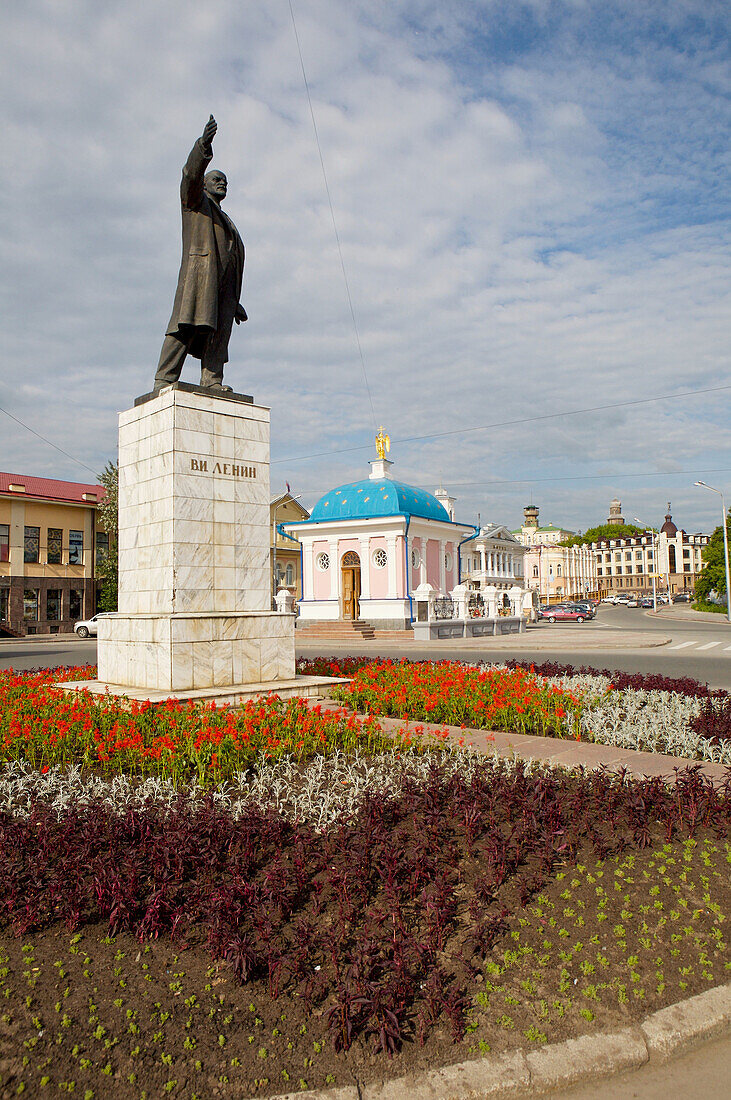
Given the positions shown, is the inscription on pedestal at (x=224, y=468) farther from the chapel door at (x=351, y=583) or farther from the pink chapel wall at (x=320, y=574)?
the pink chapel wall at (x=320, y=574)

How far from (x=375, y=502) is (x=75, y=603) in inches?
835

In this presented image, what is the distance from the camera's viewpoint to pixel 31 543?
140 ft

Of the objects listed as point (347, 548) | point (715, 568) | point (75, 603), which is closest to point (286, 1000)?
point (347, 548)

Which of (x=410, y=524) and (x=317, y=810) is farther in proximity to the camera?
(x=410, y=524)

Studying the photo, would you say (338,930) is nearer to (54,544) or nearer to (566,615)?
(54,544)

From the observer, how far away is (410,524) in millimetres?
34438

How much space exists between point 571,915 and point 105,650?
750 centimetres

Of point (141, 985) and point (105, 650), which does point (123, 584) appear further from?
point (141, 985)

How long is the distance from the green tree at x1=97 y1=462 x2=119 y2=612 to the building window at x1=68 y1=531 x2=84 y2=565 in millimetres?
1340

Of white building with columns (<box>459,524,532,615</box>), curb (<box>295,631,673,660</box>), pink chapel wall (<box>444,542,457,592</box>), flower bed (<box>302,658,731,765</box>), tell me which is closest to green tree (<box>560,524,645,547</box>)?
white building with columns (<box>459,524,532,615</box>)

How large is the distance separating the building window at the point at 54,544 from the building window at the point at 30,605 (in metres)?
2.10

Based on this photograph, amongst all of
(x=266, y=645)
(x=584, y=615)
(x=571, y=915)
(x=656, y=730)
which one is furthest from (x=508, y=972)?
(x=584, y=615)

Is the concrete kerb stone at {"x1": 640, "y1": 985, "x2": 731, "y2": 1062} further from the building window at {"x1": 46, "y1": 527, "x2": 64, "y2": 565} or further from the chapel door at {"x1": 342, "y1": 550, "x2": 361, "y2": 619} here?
the building window at {"x1": 46, "y1": 527, "x2": 64, "y2": 565}

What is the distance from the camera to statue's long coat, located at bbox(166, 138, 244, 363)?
956 cm
